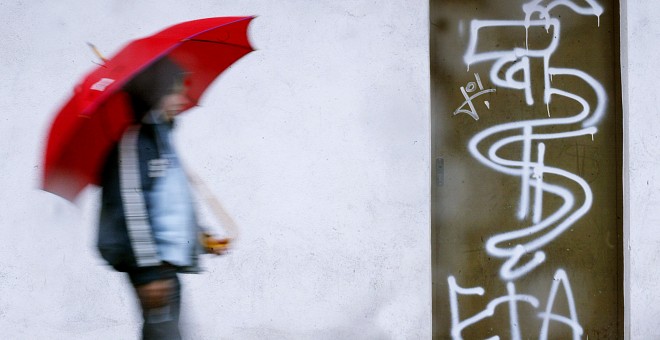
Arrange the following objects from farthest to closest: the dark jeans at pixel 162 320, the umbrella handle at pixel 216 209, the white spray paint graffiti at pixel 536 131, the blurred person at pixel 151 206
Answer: the white spray paint graffiti at pixel 536 131, the umbrella handle at pixel 216 209, the dark jeans at pixel 162 320, the blurred person at pixel 151 206

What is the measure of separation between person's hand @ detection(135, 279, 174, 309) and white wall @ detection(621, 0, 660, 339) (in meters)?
2.93

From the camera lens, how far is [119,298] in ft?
13.8

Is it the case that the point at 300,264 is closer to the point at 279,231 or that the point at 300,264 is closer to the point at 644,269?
the point at 279,231

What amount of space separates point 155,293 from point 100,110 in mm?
738

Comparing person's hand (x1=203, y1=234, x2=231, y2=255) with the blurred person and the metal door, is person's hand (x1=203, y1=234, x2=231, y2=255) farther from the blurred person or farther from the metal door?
the metal door

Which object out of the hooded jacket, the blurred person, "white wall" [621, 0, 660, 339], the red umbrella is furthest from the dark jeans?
"white wall" [621, 0, 660, 339]

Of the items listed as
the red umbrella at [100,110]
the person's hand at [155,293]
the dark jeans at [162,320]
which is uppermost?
the red umbrella at [100,110]

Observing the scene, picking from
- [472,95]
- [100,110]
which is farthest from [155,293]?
[472,95]

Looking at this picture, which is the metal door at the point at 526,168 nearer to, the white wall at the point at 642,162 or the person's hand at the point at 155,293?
the white wall at the point at 642,162

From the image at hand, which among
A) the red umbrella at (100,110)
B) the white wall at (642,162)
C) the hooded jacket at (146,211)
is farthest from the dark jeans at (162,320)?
the white wall at (642,162)

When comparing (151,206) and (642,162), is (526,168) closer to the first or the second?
(642,162)

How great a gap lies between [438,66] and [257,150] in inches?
50.3

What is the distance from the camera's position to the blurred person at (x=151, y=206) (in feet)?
8.18

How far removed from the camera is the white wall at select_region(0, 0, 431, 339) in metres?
4.17
